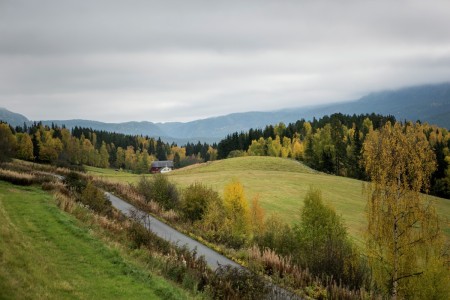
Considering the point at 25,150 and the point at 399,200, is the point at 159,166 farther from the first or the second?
the point at 399,200

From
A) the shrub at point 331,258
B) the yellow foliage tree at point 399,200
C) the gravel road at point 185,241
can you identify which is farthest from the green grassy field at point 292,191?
the yellow foliage tree at point 399,200

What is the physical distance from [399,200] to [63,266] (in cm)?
1527

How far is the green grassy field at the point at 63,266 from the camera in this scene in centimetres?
993

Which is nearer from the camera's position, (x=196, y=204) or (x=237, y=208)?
(x=196, y=204)

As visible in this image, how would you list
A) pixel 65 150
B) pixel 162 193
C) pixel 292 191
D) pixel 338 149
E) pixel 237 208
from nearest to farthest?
pixel 237 208, pixel 162 193, pixel 292 191, pixel 338 149, pixel 65 150

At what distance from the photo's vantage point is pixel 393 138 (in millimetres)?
18422

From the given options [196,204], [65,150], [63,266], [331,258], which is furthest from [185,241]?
[65,150]

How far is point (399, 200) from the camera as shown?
18.6 meters

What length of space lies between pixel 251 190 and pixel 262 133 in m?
106

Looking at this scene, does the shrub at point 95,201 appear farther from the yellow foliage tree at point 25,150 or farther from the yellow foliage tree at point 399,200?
the yellow foliage tree at point 25,150

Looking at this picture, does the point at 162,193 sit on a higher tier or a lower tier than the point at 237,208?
higher

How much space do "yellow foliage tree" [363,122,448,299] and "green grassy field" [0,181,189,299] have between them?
11.3 m

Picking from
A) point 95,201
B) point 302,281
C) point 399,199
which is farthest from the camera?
point 95,201

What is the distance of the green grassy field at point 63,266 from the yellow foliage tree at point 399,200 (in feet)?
37.1
